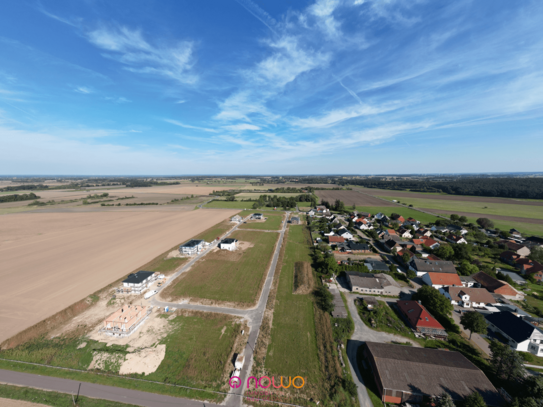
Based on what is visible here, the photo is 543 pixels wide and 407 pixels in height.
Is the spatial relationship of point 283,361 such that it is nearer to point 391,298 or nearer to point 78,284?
point 391,298

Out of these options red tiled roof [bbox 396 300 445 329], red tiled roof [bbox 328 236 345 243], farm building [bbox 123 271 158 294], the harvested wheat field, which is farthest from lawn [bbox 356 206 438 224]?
farm building [bbox 123 271 158 294]

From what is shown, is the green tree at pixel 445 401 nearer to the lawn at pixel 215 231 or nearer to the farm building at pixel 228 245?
the farm building at pixel 228 245

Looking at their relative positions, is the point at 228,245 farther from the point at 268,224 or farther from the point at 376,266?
the point at 376,266

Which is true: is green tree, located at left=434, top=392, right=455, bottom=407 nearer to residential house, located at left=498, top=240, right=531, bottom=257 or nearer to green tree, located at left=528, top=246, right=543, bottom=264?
green tree, located at left=528, top=246, right=543, bottom=264

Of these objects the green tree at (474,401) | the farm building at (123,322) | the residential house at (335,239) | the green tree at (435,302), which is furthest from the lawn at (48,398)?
the residential house at (335,239)

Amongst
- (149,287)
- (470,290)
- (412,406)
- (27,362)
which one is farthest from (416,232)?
(27,362)

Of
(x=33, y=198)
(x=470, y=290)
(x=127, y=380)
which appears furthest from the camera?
(x=33, y=198)
